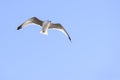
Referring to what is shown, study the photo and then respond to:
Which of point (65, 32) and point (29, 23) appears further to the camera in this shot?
point (65, 32)

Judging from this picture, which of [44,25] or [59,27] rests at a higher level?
[59,27]

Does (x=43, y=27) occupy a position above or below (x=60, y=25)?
below

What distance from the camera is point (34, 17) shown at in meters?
12.8

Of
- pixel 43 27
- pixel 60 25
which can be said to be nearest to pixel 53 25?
pixel 60 25

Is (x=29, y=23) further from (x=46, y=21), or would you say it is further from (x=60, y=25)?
(x=60, y=25)

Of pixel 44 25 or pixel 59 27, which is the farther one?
pixel 59 27

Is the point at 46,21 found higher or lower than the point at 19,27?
higher

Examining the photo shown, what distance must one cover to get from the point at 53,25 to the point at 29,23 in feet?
4.63

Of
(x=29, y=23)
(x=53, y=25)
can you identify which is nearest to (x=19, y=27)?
(x=29, y=23)

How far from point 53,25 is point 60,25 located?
19.1 inches

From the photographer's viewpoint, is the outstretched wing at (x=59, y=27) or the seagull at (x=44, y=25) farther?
the outstretched wing at (x=59, y=27)

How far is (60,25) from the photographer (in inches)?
531

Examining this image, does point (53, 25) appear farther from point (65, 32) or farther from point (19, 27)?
point (19, 27)

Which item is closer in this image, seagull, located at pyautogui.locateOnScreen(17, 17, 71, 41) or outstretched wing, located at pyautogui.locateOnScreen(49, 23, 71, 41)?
seagull, located at pyautogui.locateOnScreen(17, 17, 71, 41)
